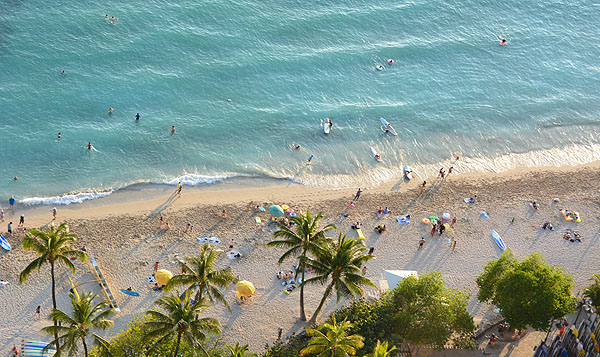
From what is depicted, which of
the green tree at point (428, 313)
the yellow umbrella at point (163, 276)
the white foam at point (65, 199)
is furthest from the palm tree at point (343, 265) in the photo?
the white foam at point (65, 199)

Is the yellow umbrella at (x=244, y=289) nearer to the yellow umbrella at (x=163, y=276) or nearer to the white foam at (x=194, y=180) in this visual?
the yellow umbrella at (x=163, y=276)

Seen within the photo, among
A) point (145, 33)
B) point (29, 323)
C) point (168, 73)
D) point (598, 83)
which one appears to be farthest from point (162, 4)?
point (598, 83)

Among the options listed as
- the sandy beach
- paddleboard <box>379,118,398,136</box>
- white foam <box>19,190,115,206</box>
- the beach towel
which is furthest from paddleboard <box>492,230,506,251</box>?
white foam <box>19,190,115,206</box>

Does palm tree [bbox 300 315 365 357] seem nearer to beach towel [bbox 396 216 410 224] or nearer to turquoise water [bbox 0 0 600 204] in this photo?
beach towel [bbox 396 216 410 224]

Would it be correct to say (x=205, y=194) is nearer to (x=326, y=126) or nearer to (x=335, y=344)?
(x=326, y=126)

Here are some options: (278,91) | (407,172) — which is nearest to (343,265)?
(407,172)

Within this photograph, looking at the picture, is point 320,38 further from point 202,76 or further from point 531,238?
point 531,238
